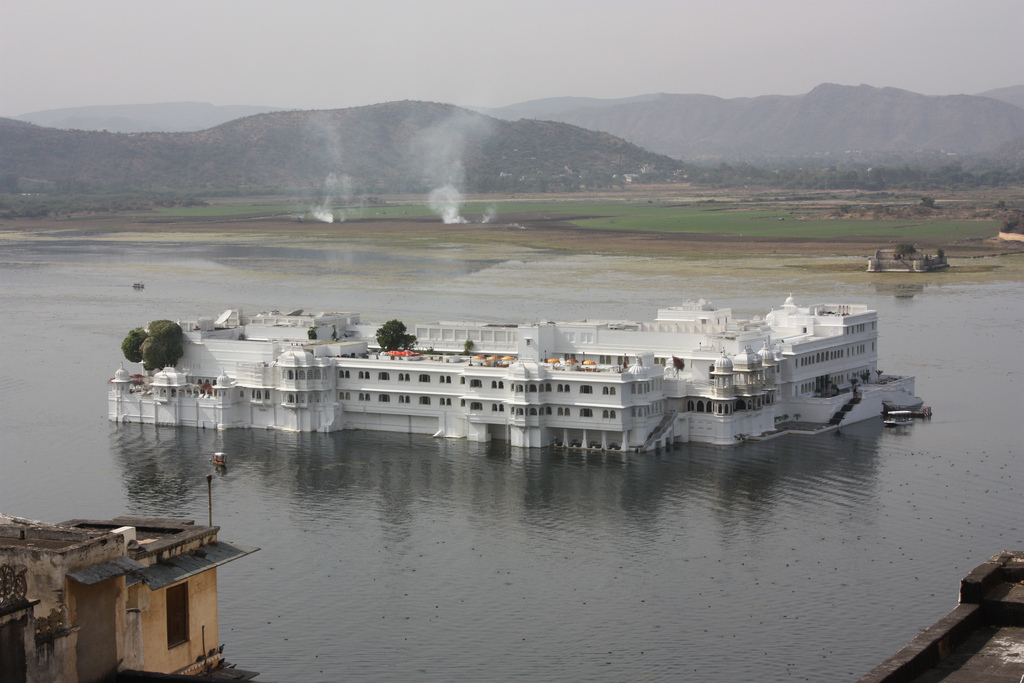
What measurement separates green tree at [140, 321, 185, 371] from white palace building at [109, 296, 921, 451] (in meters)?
0.69

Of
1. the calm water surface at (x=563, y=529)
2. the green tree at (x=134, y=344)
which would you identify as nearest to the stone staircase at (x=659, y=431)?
the calm water surface at (x=563, y=529)

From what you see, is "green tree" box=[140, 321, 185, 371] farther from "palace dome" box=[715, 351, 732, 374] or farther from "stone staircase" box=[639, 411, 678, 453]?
"palace dome" box=[715, 351, 732, 374]

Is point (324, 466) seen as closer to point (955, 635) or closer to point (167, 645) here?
point (167, 645)

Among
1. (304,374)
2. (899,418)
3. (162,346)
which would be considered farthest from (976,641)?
(162,346)

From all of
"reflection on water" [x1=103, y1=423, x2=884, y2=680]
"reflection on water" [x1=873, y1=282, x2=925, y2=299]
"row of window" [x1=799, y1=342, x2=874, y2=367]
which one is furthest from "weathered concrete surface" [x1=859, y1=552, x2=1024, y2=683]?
"reflection on water" [x1=873, y1=282, x2=925, y2=299]

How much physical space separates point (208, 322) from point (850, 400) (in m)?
30.6

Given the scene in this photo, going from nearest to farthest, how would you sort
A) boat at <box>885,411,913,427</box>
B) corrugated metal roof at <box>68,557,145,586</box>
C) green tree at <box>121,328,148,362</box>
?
corrugated metal roof at <box>68,557,145,586</box> → boat at <box>885,411,913,427</box> → green tree at <box>121,328,148,362</box>

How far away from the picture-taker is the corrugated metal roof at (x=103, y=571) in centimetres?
1883

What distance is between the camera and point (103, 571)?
1925 centimetres

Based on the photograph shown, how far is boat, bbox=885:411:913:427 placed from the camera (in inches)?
2443

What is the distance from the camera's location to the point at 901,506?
4719cm

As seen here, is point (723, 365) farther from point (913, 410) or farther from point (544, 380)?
point (913, 410)

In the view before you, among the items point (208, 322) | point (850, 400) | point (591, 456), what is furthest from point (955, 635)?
point (208, 322)

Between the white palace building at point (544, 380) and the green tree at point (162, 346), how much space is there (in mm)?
693
